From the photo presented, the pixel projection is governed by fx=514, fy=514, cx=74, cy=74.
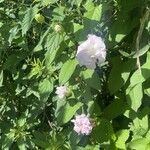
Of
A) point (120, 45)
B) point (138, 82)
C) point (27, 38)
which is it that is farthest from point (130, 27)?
point (27, 38)

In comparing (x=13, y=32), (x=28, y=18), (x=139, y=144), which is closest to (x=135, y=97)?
(x=139, y=144)

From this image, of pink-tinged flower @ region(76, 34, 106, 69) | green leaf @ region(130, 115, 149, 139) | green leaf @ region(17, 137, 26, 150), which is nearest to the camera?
pink-tinged flower @ region(76, 34, 106, 69)

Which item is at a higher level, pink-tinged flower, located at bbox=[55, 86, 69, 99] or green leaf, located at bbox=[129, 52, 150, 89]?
green leaf, located at bbox=[129, 52, 150, 89]

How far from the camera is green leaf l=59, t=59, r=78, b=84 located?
6.46 feet

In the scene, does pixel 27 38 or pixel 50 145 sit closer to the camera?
pixel 50 145

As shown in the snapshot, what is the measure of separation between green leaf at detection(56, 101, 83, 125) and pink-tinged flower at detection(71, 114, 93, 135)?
4 centimetres

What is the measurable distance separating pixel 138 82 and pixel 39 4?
54 cm

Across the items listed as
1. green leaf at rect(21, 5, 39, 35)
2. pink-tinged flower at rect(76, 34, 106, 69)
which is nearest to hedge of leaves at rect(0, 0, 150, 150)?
green leaf at rect(21, 5, 39, 35)

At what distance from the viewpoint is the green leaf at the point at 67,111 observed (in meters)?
2.06

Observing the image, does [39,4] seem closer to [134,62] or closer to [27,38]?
[27,38]

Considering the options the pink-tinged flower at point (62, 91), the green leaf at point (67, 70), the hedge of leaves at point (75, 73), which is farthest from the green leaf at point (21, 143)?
the green leaf at point (67, 70)

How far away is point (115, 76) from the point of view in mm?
2064

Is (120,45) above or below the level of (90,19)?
below

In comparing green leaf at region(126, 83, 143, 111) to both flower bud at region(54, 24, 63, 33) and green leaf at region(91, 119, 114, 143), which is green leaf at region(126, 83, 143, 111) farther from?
flower bud at region(54, 24, 63, 33)
